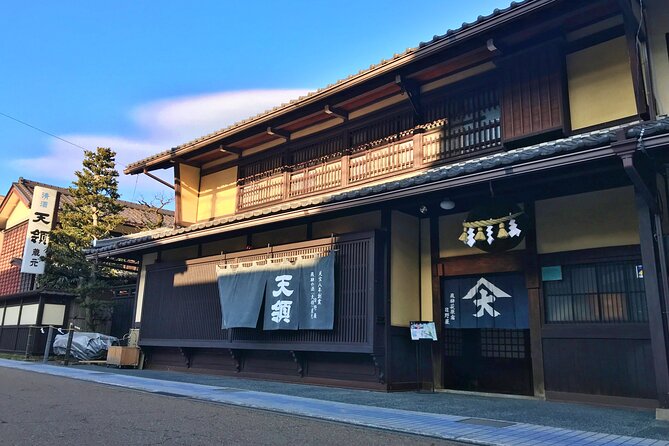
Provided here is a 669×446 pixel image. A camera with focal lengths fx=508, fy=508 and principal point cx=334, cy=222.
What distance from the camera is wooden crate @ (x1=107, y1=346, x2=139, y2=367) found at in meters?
15.5

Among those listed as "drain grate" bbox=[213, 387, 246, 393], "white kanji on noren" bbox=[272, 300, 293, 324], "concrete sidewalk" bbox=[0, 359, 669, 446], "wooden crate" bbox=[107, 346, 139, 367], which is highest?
"white kanji on noren" bbox=[272, 300, 293, 324]

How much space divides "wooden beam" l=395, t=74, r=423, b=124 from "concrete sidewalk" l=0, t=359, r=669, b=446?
6045 millimetres

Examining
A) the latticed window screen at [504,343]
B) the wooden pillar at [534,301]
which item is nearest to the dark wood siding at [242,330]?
the latticed window screen at [504,343]

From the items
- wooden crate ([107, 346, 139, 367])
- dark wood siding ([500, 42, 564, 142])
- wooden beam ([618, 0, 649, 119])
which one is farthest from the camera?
wooden crate ([107, 346, 139, 367])

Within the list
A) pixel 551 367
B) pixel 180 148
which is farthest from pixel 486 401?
pixel 180 148

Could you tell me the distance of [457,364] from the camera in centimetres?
1093

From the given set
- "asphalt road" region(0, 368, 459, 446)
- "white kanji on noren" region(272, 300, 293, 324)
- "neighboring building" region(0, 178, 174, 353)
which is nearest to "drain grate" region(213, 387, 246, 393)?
"asphalt road" region(0, 368, 459, 446)

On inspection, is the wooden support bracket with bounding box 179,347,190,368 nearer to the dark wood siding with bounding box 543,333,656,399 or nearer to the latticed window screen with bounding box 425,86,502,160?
the latticed window screen with bounding box 425,86,502,160

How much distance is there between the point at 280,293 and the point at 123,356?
6.90m

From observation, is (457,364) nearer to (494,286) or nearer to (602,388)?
(494,286)

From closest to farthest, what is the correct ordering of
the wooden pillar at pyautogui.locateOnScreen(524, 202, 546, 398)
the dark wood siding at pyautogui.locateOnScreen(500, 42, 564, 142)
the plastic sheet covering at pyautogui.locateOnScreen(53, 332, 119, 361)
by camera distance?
the wooden pillar at pyautogui.locateOnScreen(524, 202, 546, 398) < the dark wood siding at pyautogui.locateOnScreen(500, 42, 564, 142) < the plastic sheet covering at pyautogui.locateOnScreen(53, 332, 119, 361)

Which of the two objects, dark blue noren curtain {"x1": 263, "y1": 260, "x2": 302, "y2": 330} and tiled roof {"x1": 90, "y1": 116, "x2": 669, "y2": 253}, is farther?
dark blue noren curtain {"x1": 263, "y1": 260, "x2": 302, "y2": 330}

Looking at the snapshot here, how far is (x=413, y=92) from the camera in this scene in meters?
11.4

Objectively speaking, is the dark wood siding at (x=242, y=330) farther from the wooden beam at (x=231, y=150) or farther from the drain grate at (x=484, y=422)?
the wooden beam at (x=231, y=150)
